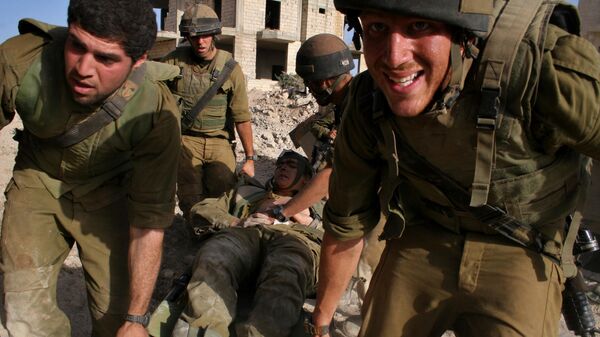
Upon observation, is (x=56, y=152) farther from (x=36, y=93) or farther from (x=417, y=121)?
(x=417, y=121)

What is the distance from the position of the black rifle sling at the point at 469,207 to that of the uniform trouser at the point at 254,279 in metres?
1.32

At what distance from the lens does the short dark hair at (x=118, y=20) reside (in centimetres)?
219

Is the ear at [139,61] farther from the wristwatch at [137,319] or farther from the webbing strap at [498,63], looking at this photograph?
the webbing strap at [498,63]

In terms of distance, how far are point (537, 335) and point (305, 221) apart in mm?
2566

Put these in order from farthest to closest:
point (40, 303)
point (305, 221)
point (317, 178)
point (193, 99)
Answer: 1. point (193, 99)
2. point (305, 221)
3. point (317, 178)
4. point (40, 303)

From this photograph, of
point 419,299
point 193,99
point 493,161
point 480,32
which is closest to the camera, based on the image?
point 480,32

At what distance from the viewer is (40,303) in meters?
2.64

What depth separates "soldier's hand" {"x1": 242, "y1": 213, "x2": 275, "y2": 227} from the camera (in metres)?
3.94

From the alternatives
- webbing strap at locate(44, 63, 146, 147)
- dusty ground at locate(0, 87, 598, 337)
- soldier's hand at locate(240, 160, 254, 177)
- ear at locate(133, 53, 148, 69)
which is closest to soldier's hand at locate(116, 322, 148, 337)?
webbing strap at locate(44, 63, 146, 147)

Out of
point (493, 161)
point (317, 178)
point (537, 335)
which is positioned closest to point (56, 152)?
point (317, 178)

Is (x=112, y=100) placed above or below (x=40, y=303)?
above

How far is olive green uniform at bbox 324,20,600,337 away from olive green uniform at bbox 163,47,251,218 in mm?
3303

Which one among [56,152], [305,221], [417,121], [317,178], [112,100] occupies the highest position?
[417,121]

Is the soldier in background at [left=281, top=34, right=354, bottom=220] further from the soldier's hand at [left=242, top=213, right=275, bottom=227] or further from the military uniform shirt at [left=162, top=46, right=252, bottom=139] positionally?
the military uniform shirt at [left=162, top=46, right=252, bottom=139]
